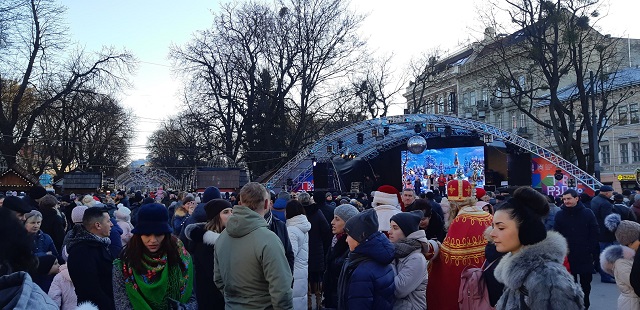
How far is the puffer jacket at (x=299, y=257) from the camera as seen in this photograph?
22.9 feet

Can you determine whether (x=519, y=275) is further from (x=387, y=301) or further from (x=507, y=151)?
(x=507, y=151)

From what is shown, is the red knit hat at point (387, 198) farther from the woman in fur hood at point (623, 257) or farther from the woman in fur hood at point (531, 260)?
the woman in fur hood at point (531, 260)

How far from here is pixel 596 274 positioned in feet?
42.4

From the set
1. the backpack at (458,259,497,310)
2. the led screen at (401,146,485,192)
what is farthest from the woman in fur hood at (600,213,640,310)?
the led screen at (401,146,485,192)

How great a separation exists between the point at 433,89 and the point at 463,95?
6.41m

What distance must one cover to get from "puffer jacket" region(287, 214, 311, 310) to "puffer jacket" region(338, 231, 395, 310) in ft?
9.00

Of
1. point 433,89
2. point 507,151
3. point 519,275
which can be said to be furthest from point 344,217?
point 433,89

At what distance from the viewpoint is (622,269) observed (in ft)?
15.8

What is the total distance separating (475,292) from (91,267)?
2817 millimetres

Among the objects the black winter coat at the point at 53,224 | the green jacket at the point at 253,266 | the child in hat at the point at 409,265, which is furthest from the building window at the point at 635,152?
the green jacket at the point at 253,266

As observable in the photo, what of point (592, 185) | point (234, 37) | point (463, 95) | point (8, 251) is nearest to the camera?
point (8, 251)

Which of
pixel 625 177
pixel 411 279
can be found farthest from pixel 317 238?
pixel 625 177

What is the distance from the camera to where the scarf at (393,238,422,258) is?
4484mm

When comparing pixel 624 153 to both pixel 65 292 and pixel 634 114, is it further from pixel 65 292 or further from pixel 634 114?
pixel 65 292
